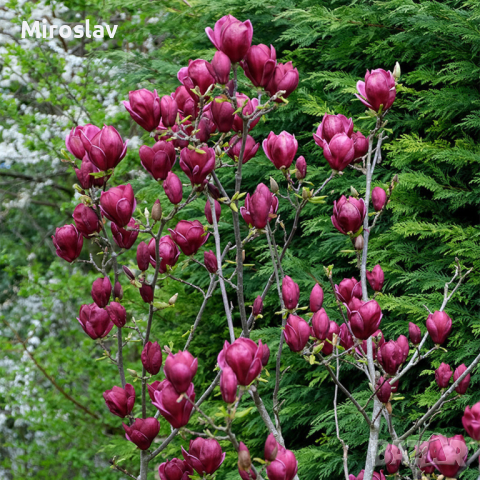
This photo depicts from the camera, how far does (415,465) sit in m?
0.97

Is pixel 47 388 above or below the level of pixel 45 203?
below

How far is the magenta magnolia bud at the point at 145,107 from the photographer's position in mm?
963

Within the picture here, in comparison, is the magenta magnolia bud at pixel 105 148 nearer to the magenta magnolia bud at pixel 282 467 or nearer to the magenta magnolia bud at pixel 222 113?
the magenta magnolia bud at pixel 222 113

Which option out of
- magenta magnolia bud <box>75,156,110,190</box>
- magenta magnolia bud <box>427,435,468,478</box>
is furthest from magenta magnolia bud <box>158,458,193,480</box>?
magenta magnolia bud <box>75,156,110,190</box>

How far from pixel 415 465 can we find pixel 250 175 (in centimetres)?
172

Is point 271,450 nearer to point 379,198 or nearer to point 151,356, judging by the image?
point 151,356

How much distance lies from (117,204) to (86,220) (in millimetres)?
124

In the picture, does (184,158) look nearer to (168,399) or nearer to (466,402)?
(168,399)

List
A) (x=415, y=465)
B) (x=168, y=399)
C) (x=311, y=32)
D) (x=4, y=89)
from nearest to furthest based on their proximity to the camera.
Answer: (x=168, y=399) → (x=415, y=465) → (x=311, y=32) → (x=4, y=89)

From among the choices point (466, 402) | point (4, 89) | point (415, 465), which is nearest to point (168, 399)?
point (415, 465)

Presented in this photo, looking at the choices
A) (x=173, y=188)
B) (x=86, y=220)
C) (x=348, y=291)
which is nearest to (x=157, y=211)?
(x=173, y=188)

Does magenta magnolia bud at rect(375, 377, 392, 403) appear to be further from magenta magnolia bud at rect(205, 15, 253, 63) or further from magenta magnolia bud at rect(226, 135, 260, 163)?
magenta magnolia bud at rect(205, 15, 253, 63)

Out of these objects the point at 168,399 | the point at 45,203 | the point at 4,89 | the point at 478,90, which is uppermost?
the point at 478,90

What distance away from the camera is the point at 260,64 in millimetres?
954
